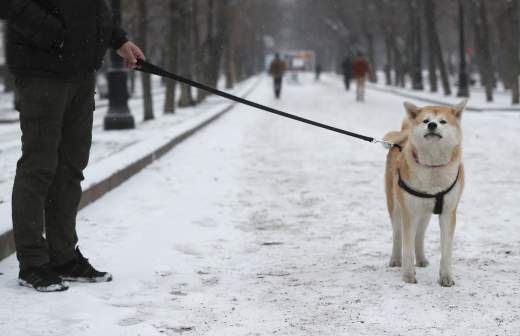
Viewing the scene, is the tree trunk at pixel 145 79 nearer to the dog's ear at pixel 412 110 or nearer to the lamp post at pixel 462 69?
the lamp post at pixel 462 69

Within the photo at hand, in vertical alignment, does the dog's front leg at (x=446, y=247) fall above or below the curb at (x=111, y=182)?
above

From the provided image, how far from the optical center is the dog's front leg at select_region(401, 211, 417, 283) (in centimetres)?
457

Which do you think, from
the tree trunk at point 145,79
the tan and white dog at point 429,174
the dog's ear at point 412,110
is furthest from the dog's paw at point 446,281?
the tree trunk at point 145,79

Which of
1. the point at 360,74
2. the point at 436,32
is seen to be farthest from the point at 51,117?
the point at 436,32

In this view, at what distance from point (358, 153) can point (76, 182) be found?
8.48 meters

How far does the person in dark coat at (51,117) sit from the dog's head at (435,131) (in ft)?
6.03

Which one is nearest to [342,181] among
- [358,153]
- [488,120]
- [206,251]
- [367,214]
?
[367,214]

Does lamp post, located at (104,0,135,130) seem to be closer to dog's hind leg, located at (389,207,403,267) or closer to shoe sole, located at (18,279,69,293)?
dog's hind leg, located at (389,207,403,267)

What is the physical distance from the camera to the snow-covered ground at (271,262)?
391 cm

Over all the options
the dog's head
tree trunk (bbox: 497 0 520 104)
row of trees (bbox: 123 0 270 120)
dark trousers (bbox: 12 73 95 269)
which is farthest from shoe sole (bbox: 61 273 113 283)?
tree trunk (bbox: 497 0 520 104)

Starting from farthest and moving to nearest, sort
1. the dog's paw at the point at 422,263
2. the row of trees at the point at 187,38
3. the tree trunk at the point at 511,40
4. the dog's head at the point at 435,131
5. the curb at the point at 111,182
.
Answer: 1. the tree trunk at the point at 511,40
2. the row of trees at the point at 187,38
3. the curb at the point at 111,182
4. the dog's paw at the point at 422,263
5. the dog's head at the point at 435,131

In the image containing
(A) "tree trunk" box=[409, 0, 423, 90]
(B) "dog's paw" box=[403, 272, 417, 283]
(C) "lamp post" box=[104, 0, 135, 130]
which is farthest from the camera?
(A) "tree trunk" box=[409, 0, 423, 90]

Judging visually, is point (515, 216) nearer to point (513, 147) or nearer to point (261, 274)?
point (261, 274)

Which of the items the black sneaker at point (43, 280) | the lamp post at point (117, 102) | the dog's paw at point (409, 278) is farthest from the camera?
the lamp post at point (117, 102)
